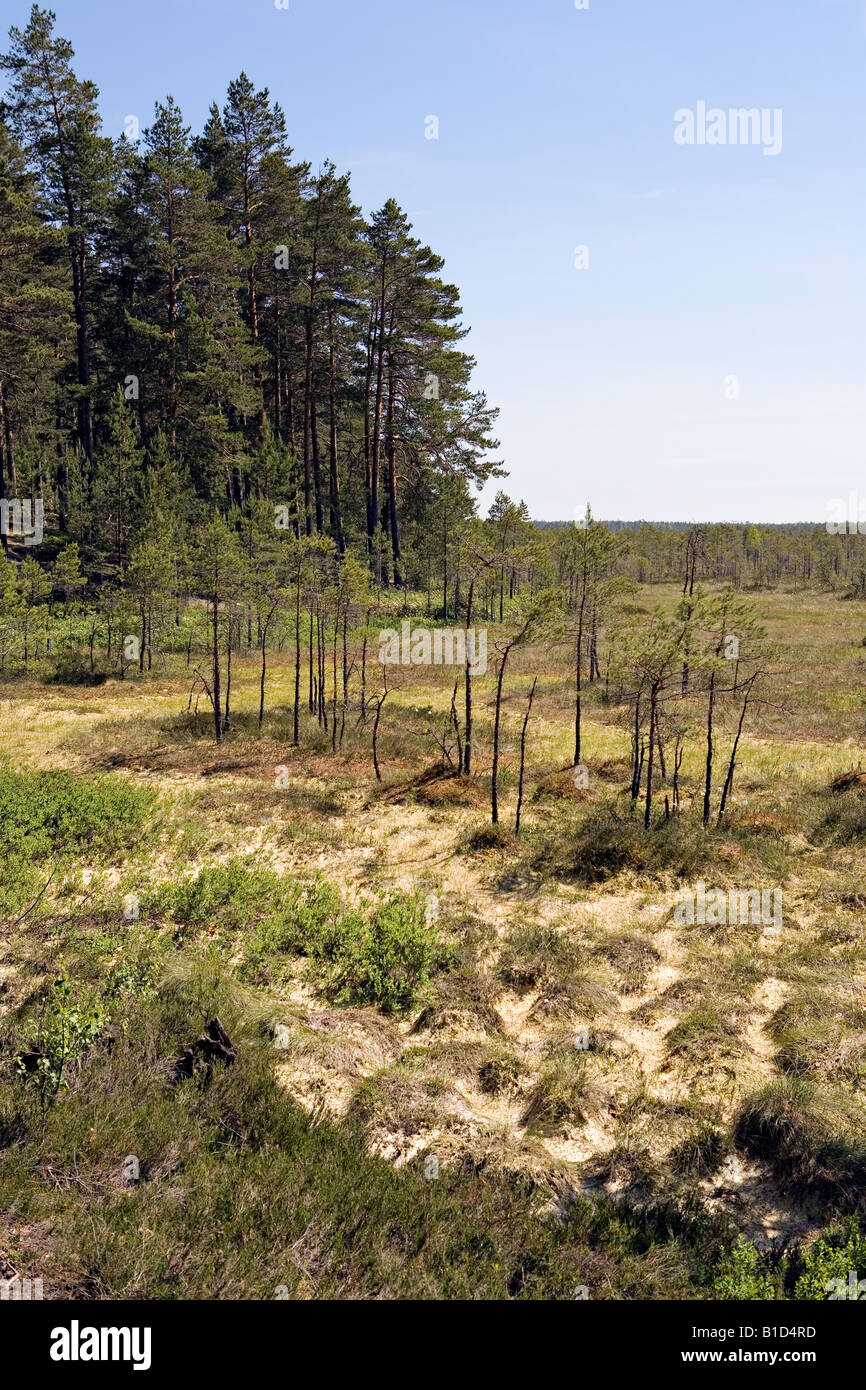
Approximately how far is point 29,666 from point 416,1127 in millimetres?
29136

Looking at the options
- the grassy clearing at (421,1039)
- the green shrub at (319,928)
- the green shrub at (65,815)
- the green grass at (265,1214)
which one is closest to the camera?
the green grass at (265,1214)

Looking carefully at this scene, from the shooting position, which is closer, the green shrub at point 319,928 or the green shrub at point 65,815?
the green shrub at point 319,928

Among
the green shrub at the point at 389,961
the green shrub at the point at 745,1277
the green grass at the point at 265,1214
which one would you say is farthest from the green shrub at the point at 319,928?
the green shrub at the point at 745,1277

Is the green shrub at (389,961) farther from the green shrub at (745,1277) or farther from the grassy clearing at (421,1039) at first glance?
the green shrub at (745,1277)

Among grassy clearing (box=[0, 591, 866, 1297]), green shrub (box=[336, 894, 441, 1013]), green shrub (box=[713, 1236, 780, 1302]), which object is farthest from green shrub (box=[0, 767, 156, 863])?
green shrub (box=[713, 1236, 780, 1302])

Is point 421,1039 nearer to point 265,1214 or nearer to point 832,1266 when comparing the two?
point 265,1214

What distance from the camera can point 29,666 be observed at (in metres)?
30.5

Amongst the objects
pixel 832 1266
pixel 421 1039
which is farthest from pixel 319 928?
pixel 832 1266

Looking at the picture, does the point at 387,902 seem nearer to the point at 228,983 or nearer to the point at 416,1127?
the point at 228,983

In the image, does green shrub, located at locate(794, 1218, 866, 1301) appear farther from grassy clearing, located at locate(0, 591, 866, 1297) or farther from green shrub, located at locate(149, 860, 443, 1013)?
green shrub, located at locate(149, 860, 443, 1013)

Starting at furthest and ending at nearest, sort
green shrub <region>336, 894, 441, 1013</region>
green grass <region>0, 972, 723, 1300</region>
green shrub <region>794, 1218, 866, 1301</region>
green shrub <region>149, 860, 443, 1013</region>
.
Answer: green shrub <region>149, 860, 443, 1013</region>
green shrub <region>336, 894, 441, 1013</region>
green shrub <region>794, 1218, 866, 1301</region>
green grass <region>0, 972, 723, 1300</region>

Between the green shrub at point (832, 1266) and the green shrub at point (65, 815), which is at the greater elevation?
the green shrub at point (65, 815)

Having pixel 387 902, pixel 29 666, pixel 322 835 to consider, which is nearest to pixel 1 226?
pixel 29 666

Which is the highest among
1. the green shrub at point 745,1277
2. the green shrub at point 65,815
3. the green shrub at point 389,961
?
the green shrub at point 65,815
